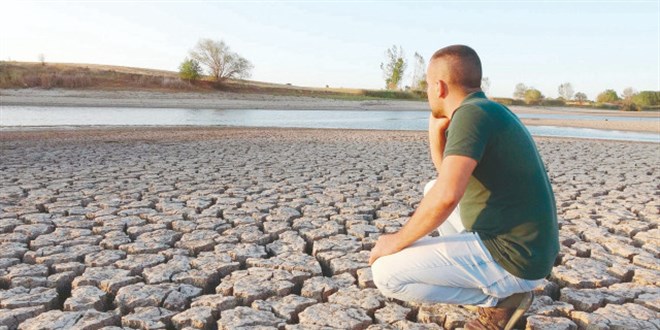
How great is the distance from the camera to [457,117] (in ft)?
6.14

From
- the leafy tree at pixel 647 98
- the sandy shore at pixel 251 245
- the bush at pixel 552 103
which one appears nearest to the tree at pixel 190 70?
the sandy shore at pixel 251 245

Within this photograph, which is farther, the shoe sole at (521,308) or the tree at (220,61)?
the tree at (220,61)

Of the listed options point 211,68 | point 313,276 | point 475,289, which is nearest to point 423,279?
point 475,289

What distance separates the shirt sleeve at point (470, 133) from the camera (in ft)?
5.90

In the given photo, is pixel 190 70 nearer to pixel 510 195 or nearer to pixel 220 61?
pixel 220 61

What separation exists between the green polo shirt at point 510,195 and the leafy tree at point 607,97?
78784 mm

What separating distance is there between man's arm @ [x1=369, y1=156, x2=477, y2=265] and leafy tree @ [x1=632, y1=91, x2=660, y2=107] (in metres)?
74.7

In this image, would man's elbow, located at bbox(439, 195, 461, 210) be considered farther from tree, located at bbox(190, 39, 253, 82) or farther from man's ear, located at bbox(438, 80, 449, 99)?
tree, located at bbox(190, 39, 253, 82)

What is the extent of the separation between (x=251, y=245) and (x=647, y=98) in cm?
7837

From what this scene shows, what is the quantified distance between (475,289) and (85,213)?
3608mm

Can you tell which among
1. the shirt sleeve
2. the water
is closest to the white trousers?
the shirt sleeve

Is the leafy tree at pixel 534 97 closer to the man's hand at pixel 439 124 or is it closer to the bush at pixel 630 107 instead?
the bush at pixel 630 107

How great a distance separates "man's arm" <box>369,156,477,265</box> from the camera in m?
1.80

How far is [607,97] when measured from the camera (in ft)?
234
